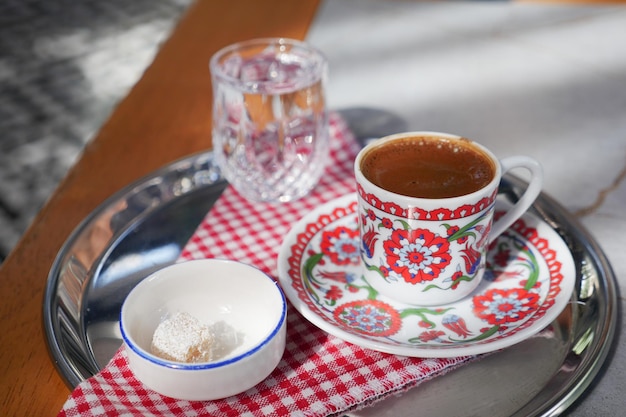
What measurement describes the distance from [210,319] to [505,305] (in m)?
0.24

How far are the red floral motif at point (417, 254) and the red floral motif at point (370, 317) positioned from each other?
33 millimetres

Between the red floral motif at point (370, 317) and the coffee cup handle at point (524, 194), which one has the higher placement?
the coffee cup handle at point (524, 194)

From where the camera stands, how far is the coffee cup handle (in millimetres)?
598

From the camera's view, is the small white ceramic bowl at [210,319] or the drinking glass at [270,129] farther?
the drinking glass at [270,129]

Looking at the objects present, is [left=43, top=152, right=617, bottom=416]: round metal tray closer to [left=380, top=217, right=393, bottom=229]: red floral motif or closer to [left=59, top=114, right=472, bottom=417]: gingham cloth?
[left=59, top=114, right=472, bottom=417]: gingham cloth

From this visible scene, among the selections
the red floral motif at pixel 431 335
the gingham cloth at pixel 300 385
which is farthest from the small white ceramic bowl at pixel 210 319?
the red floral motif at pixel 431 335

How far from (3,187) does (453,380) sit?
5.26 ft

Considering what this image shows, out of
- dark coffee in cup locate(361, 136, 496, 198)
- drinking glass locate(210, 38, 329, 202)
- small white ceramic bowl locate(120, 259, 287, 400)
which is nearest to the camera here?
small white ceramic bowl locate(120, 259, 287, 400)

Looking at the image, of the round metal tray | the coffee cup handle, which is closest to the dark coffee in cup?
the coffee cup handle

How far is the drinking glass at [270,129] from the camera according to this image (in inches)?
28.5

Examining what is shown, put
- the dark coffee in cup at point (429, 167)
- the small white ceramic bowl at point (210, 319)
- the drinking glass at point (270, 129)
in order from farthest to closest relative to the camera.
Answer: the drinking glass at point (270, 129) < the dark coffee in cup at point (429, 167) < the small white ceramic bowl at point (210, 319)

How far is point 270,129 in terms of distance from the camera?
75 cm

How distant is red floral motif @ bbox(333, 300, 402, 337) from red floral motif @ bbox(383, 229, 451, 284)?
0.11ft

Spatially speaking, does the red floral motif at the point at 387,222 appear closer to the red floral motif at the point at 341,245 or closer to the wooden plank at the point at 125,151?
the red floral motif at the point at 341,245
